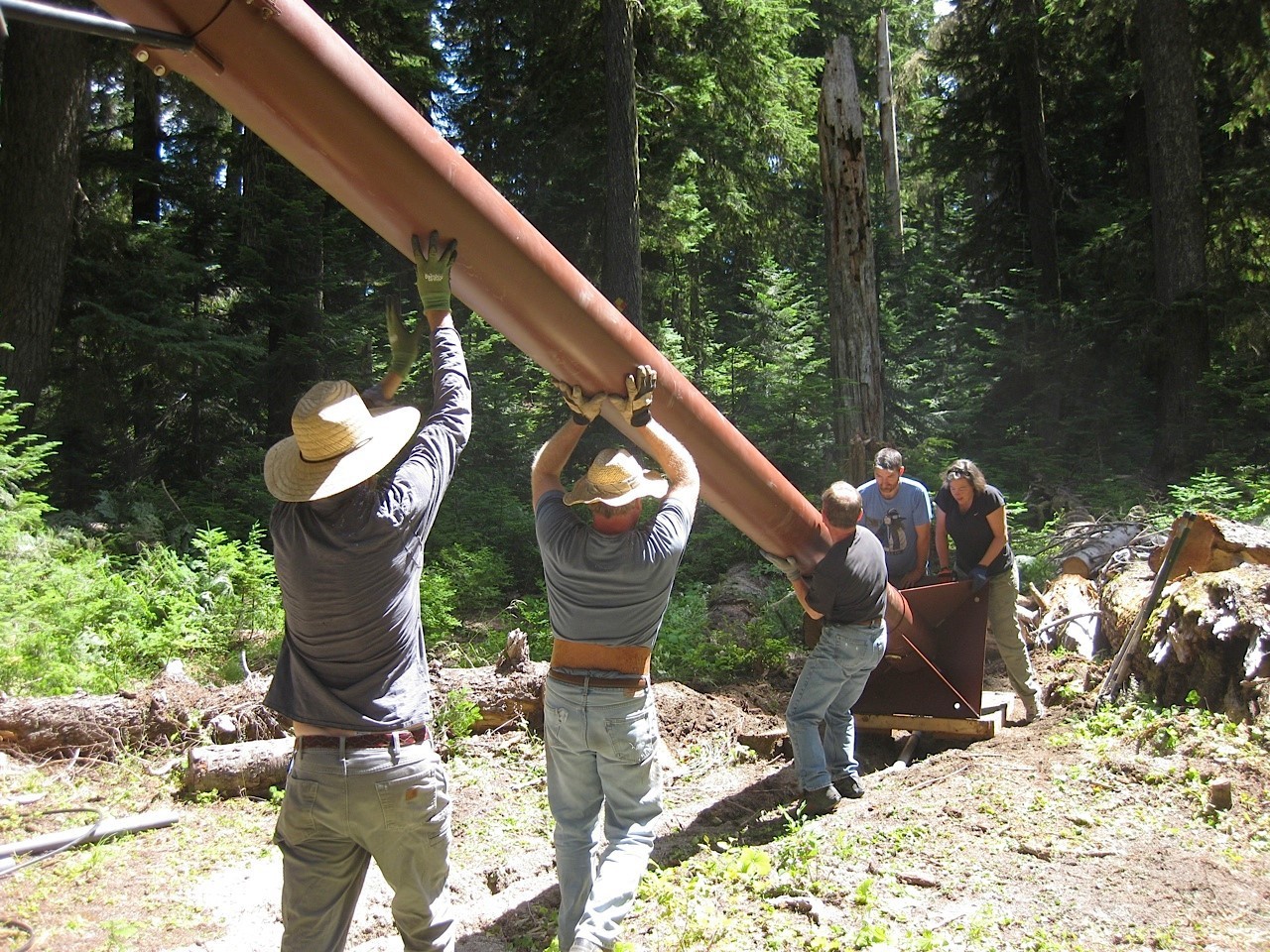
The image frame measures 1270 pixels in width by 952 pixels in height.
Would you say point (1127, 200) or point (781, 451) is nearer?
point (781, 451)

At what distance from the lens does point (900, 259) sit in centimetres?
2508

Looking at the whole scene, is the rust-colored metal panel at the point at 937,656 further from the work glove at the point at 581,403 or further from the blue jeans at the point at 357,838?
the blue jeans at the point at 357,838

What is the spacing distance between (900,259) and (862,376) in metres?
13.4

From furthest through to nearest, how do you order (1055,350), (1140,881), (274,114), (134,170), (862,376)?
1. (1055,350)
2. (134,170)
3. (862,376)
4. (1140,881)
5. (274,114)

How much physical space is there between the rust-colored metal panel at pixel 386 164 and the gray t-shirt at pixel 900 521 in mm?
3112

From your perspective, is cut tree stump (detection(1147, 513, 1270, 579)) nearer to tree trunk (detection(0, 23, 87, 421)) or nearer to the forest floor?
the forest floor

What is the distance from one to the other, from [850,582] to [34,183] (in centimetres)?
1063

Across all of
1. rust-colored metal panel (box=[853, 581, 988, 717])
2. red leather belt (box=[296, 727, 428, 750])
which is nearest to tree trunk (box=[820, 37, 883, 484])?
rust-colored metal panel (box=[853, 581, 988, 717])

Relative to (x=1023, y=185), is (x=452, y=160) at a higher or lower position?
lower

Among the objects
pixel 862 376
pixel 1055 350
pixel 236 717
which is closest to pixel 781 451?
pixel 862 376

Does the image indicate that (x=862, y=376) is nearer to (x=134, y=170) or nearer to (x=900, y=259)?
(x=134, y=170)

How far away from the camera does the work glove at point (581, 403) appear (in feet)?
14.9

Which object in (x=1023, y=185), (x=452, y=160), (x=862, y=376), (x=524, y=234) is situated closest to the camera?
(x=452, y=160)

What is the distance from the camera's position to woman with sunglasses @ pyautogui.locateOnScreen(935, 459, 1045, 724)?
278 inches
